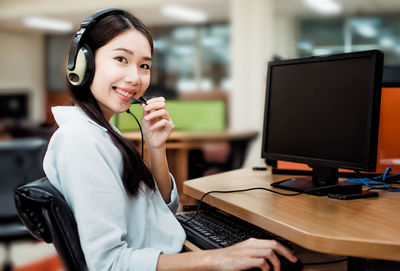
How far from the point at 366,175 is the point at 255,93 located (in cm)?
Result: 397

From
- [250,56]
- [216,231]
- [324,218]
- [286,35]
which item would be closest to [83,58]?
[216,231]

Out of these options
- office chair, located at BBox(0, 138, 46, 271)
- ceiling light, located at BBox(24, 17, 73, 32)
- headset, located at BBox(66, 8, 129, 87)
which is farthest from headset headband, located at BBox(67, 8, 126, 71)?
ceiling light, located at BBox(24, 17, 73, 32)

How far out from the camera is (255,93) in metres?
5.36

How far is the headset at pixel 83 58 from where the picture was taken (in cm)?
98

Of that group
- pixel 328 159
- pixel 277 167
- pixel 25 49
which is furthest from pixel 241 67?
pixel 25 49

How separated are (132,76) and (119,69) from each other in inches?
1.4

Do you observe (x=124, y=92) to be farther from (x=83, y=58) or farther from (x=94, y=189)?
(x=94, y=189)

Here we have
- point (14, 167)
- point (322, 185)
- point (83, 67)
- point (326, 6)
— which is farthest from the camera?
point (326, 6)

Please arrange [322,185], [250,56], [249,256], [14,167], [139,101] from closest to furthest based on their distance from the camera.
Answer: [249,256], [139,101], [322,185], [14,167], [250,56]

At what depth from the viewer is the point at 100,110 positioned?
3.35ft

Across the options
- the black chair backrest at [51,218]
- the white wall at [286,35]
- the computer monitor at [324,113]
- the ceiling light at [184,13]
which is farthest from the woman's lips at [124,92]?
the ceiling light at [184,13]

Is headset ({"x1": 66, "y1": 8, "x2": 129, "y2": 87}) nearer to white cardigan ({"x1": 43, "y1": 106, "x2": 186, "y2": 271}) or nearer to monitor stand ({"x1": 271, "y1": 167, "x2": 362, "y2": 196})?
white cardigan ({"x1": 43, "y1": 106, "x2": 186, "y2": 271})

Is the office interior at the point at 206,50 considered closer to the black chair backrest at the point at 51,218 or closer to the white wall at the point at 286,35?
the white wall at the point at 286,35

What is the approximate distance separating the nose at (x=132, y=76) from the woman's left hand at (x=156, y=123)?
10 centimetres
